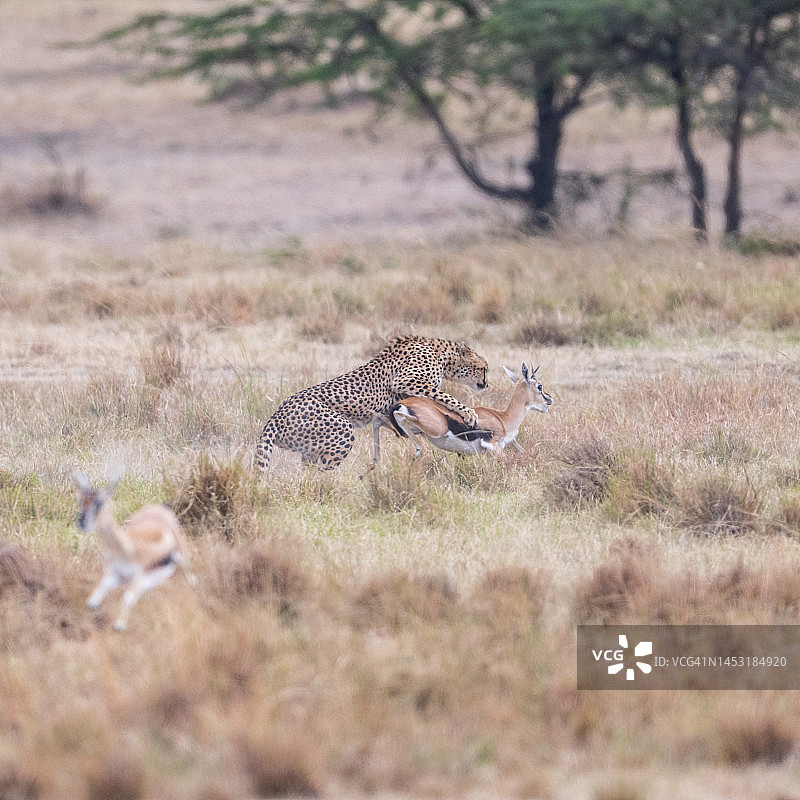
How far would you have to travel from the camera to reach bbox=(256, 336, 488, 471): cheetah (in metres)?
6.44

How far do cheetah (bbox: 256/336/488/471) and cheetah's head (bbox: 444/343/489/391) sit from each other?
0.34 feet

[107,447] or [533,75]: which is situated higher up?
[533,75]

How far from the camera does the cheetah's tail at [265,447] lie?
6.36 meters

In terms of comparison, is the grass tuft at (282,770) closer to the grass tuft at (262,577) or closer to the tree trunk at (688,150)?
the grass tuft at (262,577)

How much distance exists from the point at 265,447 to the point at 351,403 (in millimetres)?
504

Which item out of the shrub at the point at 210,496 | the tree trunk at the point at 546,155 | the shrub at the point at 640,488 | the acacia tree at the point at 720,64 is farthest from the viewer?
the tree trunk at the point at 546,155

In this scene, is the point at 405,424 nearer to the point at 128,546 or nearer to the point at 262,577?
the point at 262,577

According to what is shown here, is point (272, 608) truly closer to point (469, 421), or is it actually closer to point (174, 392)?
point (469, 421)

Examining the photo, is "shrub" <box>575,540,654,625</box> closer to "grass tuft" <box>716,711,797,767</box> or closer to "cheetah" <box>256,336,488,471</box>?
"grass tuft" <box>716,711,797,767</box>

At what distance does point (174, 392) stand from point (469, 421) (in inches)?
105

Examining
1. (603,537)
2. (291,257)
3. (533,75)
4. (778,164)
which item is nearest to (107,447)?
(603,537)

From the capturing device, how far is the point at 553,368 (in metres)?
9.80

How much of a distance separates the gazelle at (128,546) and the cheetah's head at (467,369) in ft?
11.5

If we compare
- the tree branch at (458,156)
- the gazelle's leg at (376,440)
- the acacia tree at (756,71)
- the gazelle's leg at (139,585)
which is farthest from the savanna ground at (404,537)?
the tree branch at (458,156)
